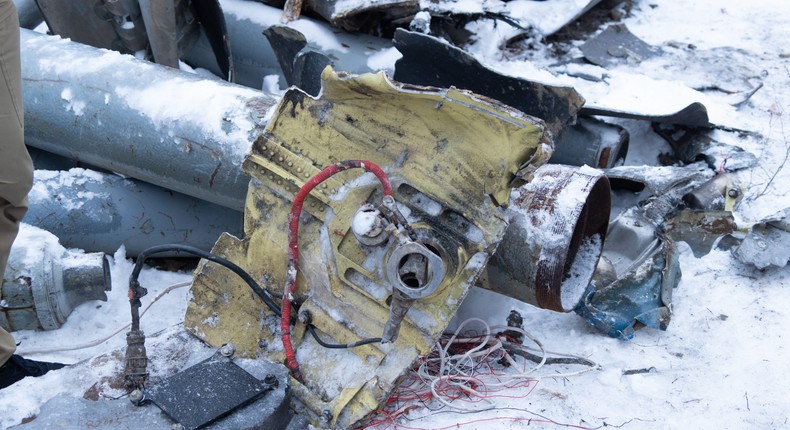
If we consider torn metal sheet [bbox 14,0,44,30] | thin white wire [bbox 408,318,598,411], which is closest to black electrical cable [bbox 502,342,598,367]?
thin white wire [bbox 408,318,598,411]

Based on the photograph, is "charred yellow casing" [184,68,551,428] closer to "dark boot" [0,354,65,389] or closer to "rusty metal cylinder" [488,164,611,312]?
"rusty metal cylinder" [488,164,611,312]

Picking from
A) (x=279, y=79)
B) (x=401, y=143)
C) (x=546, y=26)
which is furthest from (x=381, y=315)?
(x=546, y=26)

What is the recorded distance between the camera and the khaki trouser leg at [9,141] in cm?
237

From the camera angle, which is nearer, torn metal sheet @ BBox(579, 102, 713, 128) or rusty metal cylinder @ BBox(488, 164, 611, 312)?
rusty metal cylinder @ BBox(488, 164, 611, 312)

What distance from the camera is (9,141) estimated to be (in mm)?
2383

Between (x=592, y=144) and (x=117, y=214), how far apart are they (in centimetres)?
222

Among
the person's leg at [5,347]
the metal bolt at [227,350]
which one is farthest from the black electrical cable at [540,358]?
the person's leg at [5,347]

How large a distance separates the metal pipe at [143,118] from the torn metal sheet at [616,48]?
2485 mm

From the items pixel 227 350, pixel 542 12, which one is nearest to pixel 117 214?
pixel 227 350

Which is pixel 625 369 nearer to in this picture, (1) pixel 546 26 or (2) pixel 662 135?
(2) pixel 662 135

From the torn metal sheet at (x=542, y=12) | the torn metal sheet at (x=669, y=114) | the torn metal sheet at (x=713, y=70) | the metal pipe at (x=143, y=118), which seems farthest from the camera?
the torn metal sheet at (x=542, y=12)

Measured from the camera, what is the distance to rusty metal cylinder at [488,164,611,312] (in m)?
2.67

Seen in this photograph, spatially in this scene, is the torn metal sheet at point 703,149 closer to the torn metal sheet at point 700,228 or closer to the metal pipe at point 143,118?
the torn metal sheet at point 700,228

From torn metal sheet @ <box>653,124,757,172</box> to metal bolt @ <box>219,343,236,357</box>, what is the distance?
249cm
